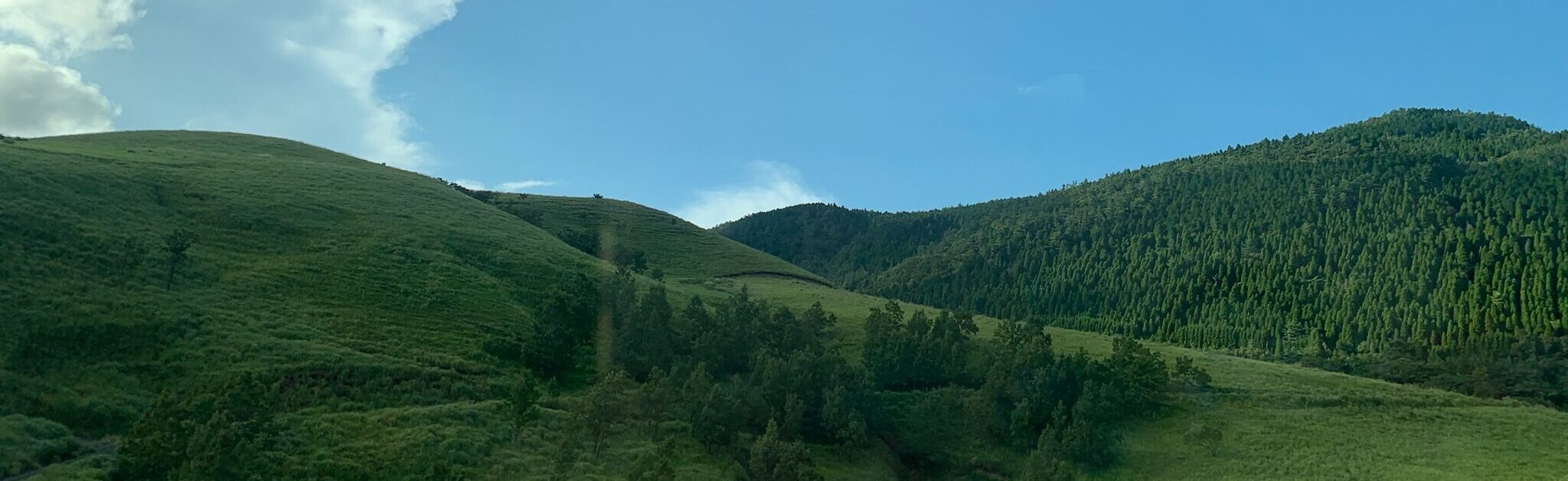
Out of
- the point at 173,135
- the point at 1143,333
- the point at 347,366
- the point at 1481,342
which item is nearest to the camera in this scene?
the point at 347,366

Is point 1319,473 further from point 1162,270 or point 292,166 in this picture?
point 1162,270

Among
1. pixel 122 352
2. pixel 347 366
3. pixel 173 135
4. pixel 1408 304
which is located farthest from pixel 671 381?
pixel 1408 304

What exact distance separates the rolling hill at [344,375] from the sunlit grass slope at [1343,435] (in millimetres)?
230

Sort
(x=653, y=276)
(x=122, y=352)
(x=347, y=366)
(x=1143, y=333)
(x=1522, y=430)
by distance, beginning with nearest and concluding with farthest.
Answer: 1. (x=122, y=352)
2. (x=347, y=366)
3. (x=1522, y=430)
4. (x=653, y=276)
5. (x=1143, y=333)

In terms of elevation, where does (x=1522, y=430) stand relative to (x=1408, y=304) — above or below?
below

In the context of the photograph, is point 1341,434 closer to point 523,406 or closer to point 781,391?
point 781,391

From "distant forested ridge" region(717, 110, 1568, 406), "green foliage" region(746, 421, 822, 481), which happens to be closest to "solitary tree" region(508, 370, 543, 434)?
"green foliage" region(746, 421, 822, 481)

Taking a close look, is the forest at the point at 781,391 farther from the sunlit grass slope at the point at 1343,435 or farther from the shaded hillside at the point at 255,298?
the sunlit grass slope at the point at 1343,435

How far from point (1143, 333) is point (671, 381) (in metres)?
125

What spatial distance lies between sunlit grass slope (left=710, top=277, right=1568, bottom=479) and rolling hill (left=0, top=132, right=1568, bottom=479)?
230 mm

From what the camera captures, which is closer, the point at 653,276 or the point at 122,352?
the point at 122,352

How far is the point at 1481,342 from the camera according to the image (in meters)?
132

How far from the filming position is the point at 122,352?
52.0m

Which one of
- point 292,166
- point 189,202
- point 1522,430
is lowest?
point 1522,430
